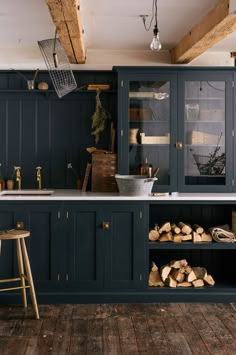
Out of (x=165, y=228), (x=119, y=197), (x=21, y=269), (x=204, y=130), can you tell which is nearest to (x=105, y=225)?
(x=119, y=197)

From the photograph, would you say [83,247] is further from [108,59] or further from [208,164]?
[108,59]

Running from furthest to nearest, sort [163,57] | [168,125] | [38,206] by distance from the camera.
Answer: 1. [163,57]
2. [168,125]
3. [38,206]

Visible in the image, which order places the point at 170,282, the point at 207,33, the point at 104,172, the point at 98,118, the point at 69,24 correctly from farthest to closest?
the point at 98,118, the point at 104,172, the point at 170,282, the point at 207,33, the point at 69,24

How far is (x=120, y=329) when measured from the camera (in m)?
4.12

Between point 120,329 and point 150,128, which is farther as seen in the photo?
point 150,128

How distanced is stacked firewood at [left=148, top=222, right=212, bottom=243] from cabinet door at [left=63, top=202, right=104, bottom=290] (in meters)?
0.53

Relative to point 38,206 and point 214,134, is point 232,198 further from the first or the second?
point 38,206

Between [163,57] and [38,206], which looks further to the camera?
[163,57]

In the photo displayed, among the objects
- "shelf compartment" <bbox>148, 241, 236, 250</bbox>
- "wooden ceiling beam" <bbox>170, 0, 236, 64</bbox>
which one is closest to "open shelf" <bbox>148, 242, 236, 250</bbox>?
"shelf compartment" <bbox>148, 241, 236, 250</bbox>

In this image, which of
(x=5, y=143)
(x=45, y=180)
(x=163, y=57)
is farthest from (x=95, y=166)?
(x=163, y=57)

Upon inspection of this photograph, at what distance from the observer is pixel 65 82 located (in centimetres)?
522

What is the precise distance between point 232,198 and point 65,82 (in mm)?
1926

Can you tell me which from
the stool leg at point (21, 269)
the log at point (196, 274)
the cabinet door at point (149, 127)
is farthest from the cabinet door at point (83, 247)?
the log at point (196, 274)

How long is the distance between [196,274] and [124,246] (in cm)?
78
